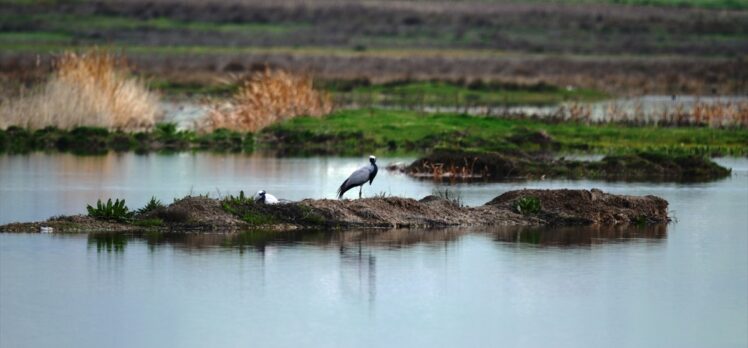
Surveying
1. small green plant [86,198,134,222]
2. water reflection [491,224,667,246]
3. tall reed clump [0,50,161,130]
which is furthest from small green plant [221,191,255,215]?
tall reed clump [0,50,161,130]

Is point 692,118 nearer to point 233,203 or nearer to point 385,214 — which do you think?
point 385,214

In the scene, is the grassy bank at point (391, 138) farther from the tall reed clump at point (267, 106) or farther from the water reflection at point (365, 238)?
the water reflection at point (365, 238)

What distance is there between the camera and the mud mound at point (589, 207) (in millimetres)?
21844

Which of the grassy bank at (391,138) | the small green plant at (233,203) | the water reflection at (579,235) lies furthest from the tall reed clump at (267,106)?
the water reflection at (579,235)

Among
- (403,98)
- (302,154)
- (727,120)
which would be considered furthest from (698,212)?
(403,98)

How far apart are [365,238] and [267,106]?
61.7 feet

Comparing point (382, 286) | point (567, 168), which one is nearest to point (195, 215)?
point (382, 286)

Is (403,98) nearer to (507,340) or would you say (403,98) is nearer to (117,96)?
(117,96)

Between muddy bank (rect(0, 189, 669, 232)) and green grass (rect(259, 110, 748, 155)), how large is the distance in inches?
476

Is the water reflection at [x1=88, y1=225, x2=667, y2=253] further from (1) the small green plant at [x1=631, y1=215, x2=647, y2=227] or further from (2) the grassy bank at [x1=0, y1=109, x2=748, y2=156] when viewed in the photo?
(2) the grassy bank at [x1=0, y1=109, x2=748, y2=156]

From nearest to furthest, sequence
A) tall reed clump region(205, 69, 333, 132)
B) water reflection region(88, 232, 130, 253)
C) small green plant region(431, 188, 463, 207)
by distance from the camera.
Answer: water reflection region(88, 232, 130, 253) < small green plant region(431, 188, 463, 207) < tall reed clump region(205, 69, 333, 132)

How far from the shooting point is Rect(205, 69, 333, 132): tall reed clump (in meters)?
38.6

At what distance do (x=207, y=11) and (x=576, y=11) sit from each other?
23858mm

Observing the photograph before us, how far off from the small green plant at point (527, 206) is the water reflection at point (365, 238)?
15.7 inches
